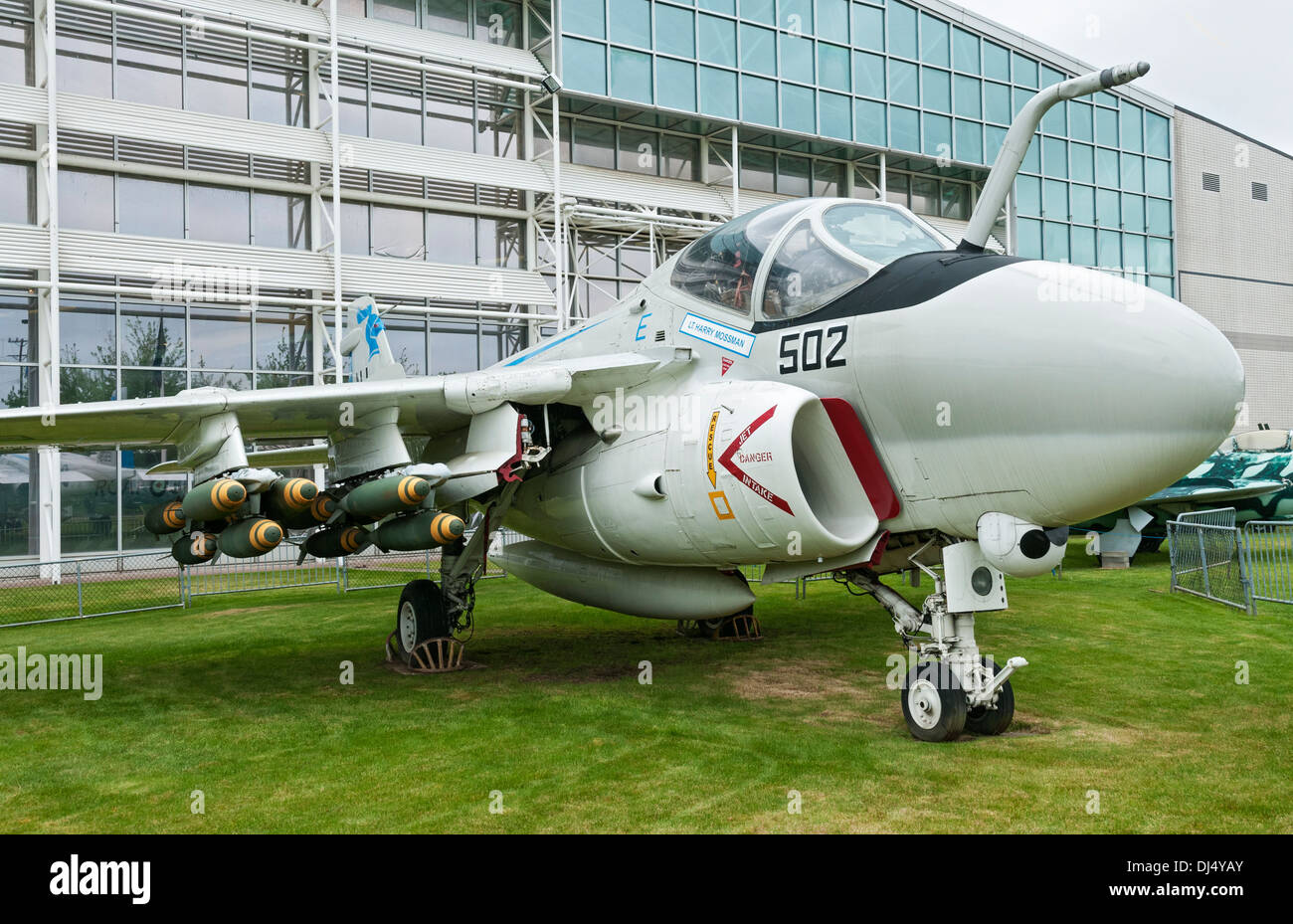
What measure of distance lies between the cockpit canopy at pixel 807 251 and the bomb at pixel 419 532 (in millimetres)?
2799

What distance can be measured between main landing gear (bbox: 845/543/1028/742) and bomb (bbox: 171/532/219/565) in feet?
18.6

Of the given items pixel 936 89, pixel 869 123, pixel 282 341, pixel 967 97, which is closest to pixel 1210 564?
pixel 869 123

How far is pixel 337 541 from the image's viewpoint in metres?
8.60

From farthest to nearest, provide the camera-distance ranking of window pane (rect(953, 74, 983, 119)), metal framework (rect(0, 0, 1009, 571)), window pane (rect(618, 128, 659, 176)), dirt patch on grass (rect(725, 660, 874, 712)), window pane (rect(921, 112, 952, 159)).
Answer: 1. window pane (rect(953, 74, 983, 119))
2. window pane (rect(921, 112, 952, 159))
3. window pane (rect(618, 128, 659, 176))
4. metal framework (rect(0, 0, 1009, 571))
5. dirt patch on grass (rect(725, 660, 874, 712))

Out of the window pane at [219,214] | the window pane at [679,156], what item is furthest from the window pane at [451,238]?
the window pane at [679,156]

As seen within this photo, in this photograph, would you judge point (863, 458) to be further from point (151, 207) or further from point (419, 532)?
point (151, 207)

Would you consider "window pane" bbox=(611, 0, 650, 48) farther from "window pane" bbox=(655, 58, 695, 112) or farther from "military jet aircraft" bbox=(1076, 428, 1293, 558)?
"military jet aircraft" bbox=(1076, 428, 1293, 558)

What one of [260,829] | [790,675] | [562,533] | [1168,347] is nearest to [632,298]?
[562,533]

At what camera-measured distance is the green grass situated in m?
5.18

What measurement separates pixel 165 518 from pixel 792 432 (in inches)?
214

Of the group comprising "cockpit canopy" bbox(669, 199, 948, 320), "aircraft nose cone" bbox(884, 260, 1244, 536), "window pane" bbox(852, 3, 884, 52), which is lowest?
"aircraft nose cone" bbox(884, 260, 1244, 536)

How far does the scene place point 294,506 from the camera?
780cm

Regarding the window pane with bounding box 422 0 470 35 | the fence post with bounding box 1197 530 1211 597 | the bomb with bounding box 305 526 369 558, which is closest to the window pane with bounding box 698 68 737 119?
the window pane with bounding box 422 0 470 35
